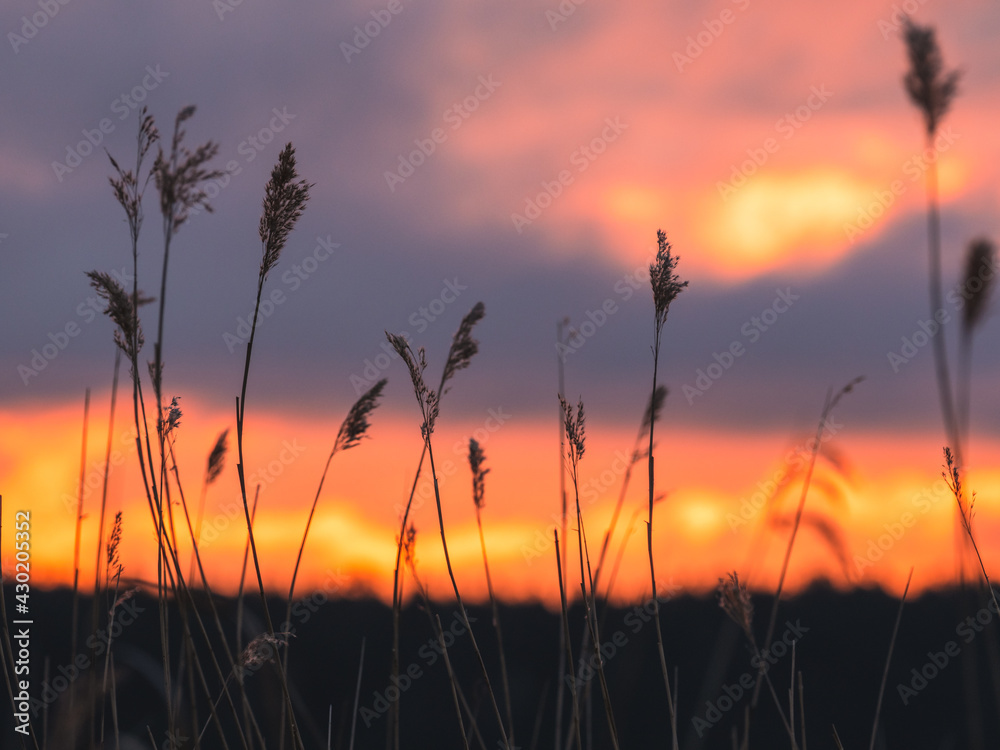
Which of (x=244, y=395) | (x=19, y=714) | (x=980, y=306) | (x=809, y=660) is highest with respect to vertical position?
(x=980, y=306)

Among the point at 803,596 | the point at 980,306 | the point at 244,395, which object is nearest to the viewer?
the point at 244,395

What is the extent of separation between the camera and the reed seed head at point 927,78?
1635 millimetres

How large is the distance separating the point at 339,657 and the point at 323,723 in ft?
3.98

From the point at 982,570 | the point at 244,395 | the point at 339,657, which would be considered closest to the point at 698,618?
the point at 339,657

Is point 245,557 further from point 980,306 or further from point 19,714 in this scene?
point 980,306

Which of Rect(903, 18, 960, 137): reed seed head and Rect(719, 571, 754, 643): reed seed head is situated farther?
Rect(719, 571, 754, 643): reed seed head

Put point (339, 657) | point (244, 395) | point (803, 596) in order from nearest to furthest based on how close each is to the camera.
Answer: point (244, 395), point (339, 657), point (803, 596)

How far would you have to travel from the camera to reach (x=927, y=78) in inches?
65.2

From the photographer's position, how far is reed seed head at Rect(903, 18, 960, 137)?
1.63 meters

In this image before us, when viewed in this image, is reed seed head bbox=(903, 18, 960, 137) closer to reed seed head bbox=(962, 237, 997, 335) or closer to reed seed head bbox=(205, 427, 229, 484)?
reed seed head bbox=(962, 237, 997, 335)

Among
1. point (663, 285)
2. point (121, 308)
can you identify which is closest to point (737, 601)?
point (663, 285)

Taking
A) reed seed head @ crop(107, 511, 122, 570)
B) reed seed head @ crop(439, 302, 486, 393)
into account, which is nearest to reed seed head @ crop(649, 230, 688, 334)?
reed seed head @ crop(439, 302, 486, 393)

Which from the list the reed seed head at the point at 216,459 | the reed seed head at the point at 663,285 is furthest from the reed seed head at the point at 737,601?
the reed seed head at the point at 216,459

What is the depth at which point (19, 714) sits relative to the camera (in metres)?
2.18
